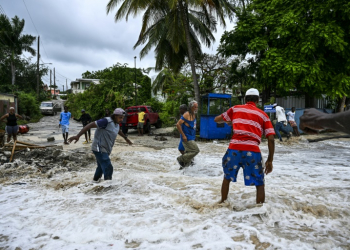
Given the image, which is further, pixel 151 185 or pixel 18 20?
pixel 18 20

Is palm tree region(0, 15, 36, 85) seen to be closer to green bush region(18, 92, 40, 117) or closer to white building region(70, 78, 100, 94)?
green bush region(18, 92, 40, 117)

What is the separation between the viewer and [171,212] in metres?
4.04

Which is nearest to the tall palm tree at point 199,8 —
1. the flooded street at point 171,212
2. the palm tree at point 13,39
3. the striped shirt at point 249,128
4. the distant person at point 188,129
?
the distant person at point 188,129

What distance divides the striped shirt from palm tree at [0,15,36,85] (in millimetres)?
42487

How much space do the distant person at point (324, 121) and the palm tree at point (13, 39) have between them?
4382 cm

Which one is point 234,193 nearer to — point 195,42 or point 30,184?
point 30,184

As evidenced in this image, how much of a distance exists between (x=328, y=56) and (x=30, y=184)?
49.5ft

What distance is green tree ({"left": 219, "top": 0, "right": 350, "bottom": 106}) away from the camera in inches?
527

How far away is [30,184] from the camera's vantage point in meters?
5.77

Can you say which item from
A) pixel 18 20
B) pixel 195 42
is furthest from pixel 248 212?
pixel 18 20

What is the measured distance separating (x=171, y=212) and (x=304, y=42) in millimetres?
12410

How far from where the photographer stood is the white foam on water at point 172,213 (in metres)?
3.14

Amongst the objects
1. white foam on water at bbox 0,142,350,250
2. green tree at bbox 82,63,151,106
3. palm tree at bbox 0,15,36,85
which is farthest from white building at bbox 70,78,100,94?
white foam on water at bbox 0,142,350,250

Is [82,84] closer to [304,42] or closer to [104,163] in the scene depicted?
[304,42]
